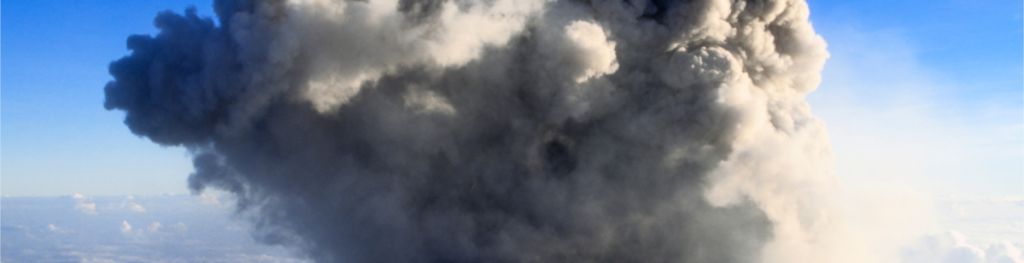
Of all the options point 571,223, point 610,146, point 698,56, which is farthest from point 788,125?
point 571,223

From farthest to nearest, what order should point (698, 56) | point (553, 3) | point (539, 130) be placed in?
1. point (539, 130)
2. point (553, 3)
3. point (698, 56)

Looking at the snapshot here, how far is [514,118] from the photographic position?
33594 mm

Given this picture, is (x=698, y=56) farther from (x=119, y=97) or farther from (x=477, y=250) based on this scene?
(x=119, y=97)

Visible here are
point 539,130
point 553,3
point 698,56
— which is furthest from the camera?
point 539,130

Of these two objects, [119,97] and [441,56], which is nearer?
[441,56]

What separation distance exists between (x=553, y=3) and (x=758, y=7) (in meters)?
8.56

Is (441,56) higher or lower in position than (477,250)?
higher

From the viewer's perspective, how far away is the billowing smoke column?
29625 millimetres

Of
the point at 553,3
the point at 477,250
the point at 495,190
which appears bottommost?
the point at 477,250

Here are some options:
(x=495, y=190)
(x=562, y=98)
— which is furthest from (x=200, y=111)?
(x=562, y=98)

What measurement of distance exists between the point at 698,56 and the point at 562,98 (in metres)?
5.59

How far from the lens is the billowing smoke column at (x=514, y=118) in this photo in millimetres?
29625

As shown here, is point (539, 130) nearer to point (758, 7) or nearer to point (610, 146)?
point (610, 146)

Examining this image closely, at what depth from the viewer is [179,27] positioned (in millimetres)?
33906
